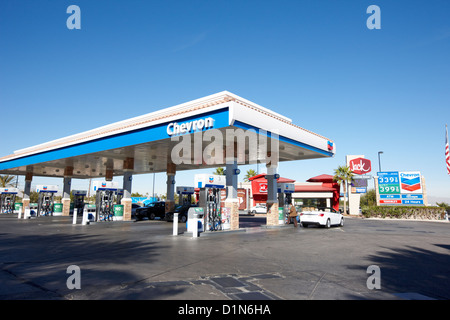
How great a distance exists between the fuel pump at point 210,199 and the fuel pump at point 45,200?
79.1 ft

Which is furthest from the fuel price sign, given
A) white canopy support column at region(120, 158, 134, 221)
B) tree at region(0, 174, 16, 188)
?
tree at region(0, 174, 16, 188)

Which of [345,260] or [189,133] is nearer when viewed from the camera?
[345,260]

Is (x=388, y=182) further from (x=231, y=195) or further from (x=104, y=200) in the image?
(x=104, y=200)

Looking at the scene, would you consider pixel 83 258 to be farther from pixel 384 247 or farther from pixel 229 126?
pixel 384 247

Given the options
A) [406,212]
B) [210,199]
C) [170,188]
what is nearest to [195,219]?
[210,199]

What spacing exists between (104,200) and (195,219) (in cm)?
1293

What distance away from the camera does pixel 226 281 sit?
605 cm

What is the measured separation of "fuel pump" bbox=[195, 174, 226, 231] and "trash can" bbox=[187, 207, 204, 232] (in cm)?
32

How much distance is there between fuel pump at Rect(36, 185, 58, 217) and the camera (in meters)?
32.7

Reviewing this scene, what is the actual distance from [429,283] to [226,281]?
13.4 feet

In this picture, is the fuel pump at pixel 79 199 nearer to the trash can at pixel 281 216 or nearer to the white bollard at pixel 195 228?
the trash can at pixel 281 216

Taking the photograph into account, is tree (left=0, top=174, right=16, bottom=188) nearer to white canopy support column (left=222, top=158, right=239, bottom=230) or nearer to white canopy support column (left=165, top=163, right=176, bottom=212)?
white canopy support column (left=165, top=163, right=176, bottom=212)

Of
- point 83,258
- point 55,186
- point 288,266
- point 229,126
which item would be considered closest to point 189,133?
point 229,126

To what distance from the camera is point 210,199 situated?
53.9 ft
